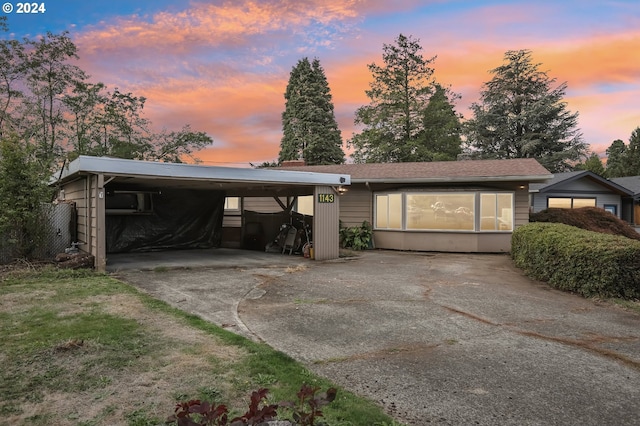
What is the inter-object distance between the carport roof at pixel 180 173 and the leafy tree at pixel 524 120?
23851 millimetres

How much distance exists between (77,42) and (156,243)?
14.3 m

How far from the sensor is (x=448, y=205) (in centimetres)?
1246

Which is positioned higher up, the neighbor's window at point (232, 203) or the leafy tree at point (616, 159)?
the leafy tree at point (616, 159)

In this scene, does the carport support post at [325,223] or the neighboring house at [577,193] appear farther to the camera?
the neighboring house at [577,193]

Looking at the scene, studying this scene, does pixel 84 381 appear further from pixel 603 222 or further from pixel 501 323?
pixel 603 222

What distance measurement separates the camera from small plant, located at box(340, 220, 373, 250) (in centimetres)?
1291

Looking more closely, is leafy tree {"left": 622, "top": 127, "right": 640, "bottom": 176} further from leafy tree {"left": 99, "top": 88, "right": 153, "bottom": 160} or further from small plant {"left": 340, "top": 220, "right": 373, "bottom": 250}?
leafy tree {"left": 99, "top": 88, "right": 153, "bottom": 160}

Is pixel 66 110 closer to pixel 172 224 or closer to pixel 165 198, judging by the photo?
pixel 165 198

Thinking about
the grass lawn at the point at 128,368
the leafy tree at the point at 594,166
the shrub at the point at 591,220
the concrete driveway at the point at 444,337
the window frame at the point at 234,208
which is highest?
the leafy tree at the point at 594,166

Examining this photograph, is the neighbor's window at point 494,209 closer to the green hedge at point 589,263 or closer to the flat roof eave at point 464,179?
the flat roof eave at point 464,179

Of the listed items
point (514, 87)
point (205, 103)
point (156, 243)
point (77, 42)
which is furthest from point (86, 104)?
point (514, 87)

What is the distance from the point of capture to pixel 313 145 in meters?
32.1

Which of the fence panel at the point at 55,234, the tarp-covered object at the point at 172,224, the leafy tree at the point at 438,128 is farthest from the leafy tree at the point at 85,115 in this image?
the leafy tree at the point at 438,128

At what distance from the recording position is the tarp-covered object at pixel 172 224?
12016 millimetres
